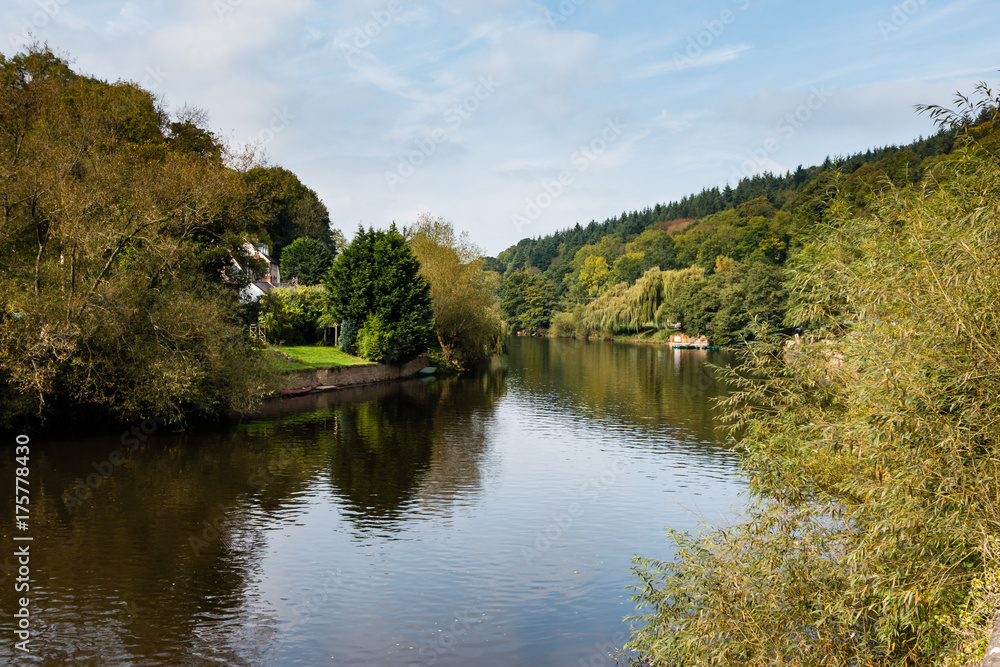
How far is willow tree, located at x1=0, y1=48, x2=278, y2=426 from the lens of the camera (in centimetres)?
2359

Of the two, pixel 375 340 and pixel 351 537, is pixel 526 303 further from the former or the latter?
pixel 351 537

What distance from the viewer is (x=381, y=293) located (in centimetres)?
5034

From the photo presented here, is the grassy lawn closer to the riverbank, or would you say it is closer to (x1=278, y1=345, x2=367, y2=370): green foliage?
(x1=278, y1=345, x2=367, y2=370): green foliage

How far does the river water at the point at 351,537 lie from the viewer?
11.9 metres

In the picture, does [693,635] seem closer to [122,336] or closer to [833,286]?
[833,286]

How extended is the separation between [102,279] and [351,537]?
15897 mm

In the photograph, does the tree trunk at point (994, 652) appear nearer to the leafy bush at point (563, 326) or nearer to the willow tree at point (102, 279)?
the willow tree at point (102, 279)

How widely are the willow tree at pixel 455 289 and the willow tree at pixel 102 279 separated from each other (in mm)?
28093

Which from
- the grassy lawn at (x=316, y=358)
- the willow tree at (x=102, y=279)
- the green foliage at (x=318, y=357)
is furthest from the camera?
the green foliage at (x=318, y=357)

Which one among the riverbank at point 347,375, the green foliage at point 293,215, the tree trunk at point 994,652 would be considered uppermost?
the green foliage at point 293,215

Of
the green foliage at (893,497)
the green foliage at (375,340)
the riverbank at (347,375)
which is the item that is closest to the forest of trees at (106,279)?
the riverbank at (347,375)

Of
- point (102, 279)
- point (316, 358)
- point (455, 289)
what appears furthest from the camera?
point (455, 289)

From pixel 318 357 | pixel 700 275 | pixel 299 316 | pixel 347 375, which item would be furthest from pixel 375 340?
pixel 700 275

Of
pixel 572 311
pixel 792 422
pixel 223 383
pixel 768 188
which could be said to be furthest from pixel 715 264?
pixel 792 422
